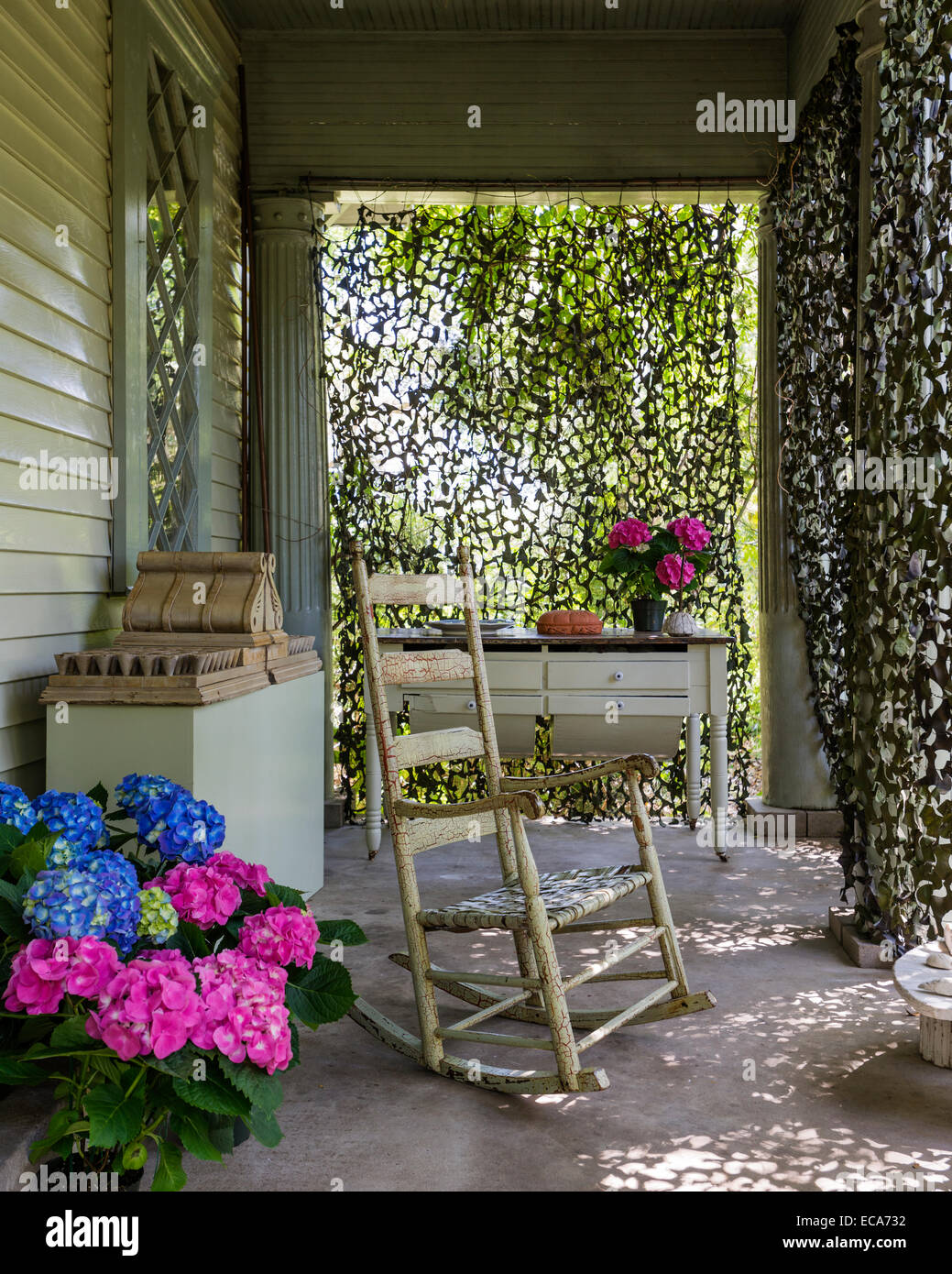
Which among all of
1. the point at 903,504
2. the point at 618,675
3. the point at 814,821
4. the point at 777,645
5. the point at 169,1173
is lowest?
the point at 814,821

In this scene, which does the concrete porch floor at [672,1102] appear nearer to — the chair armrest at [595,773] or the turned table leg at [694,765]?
the chair armrest at [595,773]

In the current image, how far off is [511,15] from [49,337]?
308 cm

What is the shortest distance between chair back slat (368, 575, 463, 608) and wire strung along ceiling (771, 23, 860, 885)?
1855 mm

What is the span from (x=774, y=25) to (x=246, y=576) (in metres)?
3.70

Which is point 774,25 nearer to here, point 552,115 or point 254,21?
point 552,115

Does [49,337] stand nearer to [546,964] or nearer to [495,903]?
[495,903]

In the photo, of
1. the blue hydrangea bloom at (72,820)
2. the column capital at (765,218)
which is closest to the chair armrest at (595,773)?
the blue hydrangea bloom at (72,820)

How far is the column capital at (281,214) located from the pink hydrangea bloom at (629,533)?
2.04 metres

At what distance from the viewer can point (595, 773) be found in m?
2.69

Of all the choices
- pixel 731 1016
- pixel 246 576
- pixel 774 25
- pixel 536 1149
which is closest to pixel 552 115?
pixel 774 25

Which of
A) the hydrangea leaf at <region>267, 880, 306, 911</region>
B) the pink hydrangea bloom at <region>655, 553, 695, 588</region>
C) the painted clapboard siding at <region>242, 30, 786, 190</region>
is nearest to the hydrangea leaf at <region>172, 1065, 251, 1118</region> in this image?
the hydrangea leaf at <region>267, 880, 306, 911</region>

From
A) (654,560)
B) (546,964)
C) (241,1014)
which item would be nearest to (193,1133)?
(241,1014)

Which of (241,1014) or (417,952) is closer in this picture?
Result: (241,1014)
